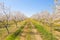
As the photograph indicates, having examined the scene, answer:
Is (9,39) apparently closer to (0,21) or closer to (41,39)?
(41,39)

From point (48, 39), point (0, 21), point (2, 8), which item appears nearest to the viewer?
point (48, 39)

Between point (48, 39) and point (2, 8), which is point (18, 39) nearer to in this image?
point (48, 39)

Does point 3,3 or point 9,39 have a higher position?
point 3,3

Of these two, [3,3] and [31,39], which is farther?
[3,3]

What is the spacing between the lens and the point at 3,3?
5794 centimetres

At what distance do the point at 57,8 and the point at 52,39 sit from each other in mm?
30041

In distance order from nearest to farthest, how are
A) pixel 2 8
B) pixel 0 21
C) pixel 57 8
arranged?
pixel 57 8, pixel 2 8, pixel 0 21

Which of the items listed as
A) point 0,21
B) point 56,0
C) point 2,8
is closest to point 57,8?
point 56,0

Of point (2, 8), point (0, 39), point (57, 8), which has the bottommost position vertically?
point (0, 39)

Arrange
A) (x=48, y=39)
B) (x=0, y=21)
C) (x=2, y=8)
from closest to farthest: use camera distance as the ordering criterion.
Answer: (x=48, y=39) < (x=2, y=8) < (x=0, y=21)

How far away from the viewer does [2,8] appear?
57312 millimetres

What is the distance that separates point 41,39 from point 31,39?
10.4 feet

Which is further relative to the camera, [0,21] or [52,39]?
[0,21]

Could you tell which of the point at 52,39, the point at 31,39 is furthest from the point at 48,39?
the point at 31,39
